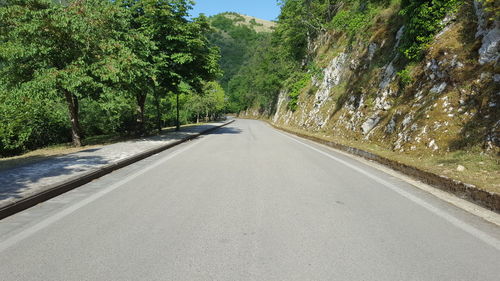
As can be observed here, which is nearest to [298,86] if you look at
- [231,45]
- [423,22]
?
[423,22]

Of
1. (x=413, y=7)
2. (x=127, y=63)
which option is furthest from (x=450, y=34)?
(x=127, y=63)

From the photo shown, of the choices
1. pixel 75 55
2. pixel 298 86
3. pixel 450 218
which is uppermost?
pixel 298 86

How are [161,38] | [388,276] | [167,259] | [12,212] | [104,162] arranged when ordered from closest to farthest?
[388,276]
[167,259]
[12,212]
[104,162]
[161,38]

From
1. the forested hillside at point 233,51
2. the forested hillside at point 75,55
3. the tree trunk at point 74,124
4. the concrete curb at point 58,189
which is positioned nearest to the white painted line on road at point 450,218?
the concrete curb at point 58,189

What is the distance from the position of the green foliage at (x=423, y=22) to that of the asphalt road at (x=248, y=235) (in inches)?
324

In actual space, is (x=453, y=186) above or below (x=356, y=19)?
below

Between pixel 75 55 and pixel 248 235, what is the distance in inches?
548

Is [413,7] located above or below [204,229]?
above

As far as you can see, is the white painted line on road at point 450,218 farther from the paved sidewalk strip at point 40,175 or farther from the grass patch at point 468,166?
the paved sidewalk strip at point 40,175

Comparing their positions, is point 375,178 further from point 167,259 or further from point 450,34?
point 450,34

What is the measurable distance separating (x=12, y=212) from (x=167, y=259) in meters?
3.01

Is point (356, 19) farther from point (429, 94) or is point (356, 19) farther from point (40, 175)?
point (40, 175)

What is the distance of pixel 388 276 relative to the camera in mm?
2633

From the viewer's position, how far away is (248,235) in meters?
3.49
